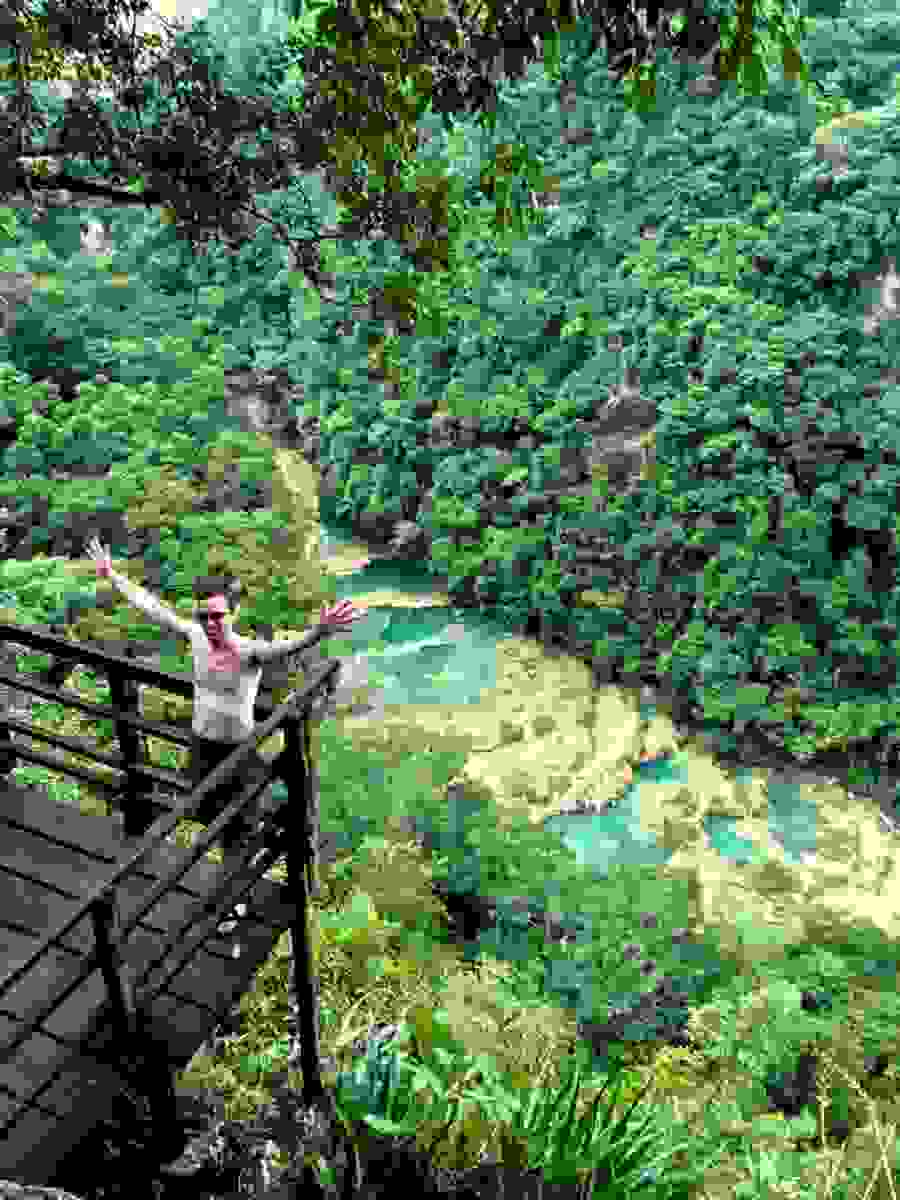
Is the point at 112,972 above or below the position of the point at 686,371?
above

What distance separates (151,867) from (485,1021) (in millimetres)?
3550

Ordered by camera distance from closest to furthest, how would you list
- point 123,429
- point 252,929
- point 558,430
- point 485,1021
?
point 252,929 → point 485,1021 → point 123,429 → point 558,430

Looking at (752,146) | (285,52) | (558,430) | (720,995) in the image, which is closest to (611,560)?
(558,430)

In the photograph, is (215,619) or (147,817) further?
(147,817)

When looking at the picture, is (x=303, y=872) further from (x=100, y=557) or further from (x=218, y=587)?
(x=218, y=587)

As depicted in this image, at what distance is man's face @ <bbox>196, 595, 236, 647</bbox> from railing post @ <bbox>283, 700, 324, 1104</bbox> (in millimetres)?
446

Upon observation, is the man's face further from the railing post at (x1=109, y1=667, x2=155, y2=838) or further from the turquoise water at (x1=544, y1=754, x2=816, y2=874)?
the turquoise water at (x1=544, y1=754, x2=816, y2=874)

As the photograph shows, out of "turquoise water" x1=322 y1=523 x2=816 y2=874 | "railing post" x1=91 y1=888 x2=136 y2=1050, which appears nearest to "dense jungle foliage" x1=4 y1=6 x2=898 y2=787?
"turquoise water" x1=322 y1=523 x2=816 y2=874

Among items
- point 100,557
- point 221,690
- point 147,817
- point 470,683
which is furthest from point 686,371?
point 221,690

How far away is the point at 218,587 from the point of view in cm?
1322

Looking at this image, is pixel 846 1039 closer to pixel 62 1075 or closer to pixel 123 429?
pixel 62 1075

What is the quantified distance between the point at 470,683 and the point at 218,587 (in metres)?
11.4

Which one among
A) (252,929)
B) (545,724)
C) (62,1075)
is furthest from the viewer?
(545,724)

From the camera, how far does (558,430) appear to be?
→ 2645cm
